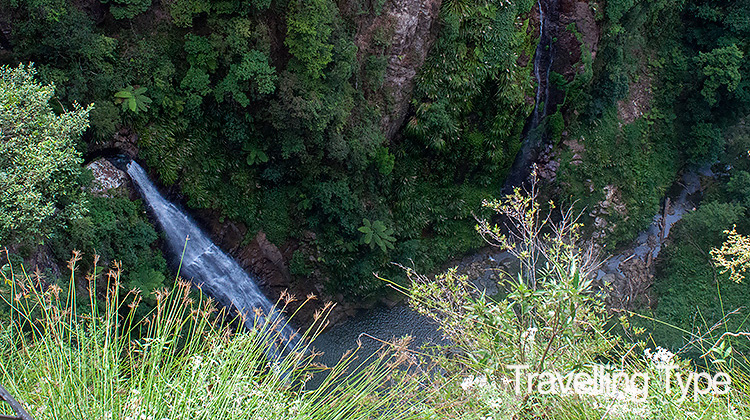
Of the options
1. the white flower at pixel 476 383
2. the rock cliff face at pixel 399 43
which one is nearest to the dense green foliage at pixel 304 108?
the rock cliff face at pixel 399 43

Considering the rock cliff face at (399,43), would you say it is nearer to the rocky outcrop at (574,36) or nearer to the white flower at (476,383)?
the rocky outcrop at (574,36)

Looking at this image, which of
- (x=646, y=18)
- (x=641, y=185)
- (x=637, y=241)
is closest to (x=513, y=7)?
(x=646, y=18)

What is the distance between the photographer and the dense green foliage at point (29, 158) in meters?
6.38

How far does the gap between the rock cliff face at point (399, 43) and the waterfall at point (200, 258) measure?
5.57m

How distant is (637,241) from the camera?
1598 cm

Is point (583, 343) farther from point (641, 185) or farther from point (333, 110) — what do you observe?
point (641, 185)

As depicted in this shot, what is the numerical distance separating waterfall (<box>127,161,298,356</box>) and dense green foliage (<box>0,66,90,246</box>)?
2.83 metres

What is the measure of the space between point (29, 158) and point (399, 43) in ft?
27.7

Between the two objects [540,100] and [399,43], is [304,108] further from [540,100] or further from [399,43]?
[540,100]

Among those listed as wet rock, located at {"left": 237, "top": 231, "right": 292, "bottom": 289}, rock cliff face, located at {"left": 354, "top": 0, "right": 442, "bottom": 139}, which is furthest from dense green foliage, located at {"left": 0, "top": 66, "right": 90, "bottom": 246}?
rock cliff face, located at {"left": 354, "top": 0, "right": 442, "bottom": 139}

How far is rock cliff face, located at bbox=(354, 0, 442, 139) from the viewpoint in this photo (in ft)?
37.5

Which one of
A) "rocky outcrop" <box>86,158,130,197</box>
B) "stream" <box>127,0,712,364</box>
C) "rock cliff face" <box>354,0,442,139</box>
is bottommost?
"stream" <box>127,0,712,364</box>

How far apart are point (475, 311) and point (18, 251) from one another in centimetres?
747

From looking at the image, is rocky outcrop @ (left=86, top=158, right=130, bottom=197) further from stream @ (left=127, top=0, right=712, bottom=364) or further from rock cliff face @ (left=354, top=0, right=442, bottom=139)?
rock cliff face @ (left=354, top=0, right=442, bottom=139)
